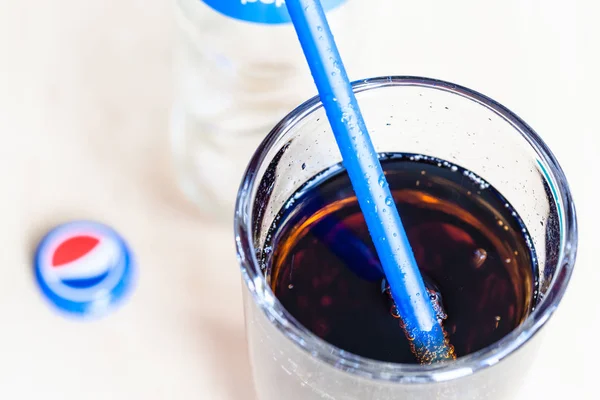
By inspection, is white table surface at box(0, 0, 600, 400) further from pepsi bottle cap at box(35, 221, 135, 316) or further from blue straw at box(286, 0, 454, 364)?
blue straw at box(286, 0, 454, 364)

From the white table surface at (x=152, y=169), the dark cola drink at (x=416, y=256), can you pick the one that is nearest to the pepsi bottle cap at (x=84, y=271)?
the white table surface at (x=152, y=169)

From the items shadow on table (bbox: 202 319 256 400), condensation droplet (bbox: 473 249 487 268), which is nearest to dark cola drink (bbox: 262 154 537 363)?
condensation droplet (bbox: 473 249 487 268)

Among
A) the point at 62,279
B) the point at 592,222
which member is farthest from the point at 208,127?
the point at 592,222

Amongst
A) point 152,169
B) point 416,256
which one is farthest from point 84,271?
point 416,256

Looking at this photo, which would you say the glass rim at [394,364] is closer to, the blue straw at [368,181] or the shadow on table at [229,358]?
the blue straw at [368,181]

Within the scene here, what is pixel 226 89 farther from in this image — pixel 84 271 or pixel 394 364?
pixel 394 364

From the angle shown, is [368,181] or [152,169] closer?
[368,181]

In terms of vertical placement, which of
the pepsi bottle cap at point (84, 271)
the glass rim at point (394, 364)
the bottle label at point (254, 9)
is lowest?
the glass rim at point (394, 364)
